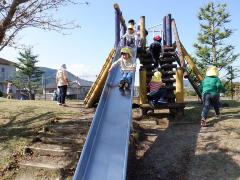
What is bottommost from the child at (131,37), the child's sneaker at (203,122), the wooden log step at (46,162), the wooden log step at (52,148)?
the wooden log step at (46,162)

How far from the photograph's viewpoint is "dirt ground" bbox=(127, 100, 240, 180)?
7660 mm

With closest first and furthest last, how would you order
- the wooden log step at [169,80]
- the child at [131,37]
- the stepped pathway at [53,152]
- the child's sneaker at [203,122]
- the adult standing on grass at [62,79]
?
the stepped pathway at [53,152] < the child's sneaker at [203,122] < the wooden log step at [169,80] < the adult standing on grass at [62,79] < the child at [131,37]

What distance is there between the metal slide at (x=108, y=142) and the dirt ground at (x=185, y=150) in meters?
0.74

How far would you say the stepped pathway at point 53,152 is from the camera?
7.84 metres

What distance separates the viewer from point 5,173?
7.91 meters

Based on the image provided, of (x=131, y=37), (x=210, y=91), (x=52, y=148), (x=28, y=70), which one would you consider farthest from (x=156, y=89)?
(x=28, y=70)

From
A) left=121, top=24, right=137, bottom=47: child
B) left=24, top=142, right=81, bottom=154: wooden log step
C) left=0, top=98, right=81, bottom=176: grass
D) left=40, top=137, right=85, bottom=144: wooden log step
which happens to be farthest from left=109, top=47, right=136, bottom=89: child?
left=121, top=24, right=137, bottom=47: child

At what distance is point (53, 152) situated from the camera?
8648 mm

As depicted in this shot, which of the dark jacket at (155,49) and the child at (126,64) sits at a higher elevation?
the dark jacket at (155,49)

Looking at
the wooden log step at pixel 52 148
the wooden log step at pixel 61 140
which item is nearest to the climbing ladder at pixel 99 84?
the wooden log step at pixel 61 140

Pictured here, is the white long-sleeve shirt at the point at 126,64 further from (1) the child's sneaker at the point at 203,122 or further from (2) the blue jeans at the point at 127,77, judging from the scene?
(1) the child's sneaker at the point at 203,122

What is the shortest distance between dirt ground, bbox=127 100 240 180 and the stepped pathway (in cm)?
129

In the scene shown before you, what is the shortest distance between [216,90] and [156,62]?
378 cm

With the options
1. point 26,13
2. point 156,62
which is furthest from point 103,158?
point 156,62
